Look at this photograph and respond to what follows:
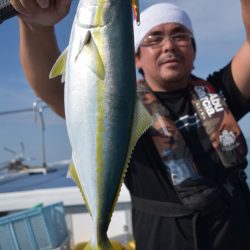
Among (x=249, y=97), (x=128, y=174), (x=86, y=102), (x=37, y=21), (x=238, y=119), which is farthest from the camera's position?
(x=238, y=119)

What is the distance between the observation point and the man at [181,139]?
2391 mm

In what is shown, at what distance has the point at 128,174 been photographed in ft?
8.49

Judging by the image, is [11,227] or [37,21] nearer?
[37,21]

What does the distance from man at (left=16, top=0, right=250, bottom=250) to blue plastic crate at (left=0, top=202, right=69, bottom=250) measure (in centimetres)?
231

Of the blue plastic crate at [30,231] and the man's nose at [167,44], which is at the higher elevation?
the man's nose at [167,44]

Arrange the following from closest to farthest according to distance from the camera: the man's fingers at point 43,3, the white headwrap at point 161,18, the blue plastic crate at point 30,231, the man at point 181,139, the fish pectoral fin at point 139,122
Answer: the fish pectoral fin at point 139,122 < the man's fingers at point 43,3 < the man at point 181,139 < the white headwrap at point 161,18 < the blue plastic crate at point 30,231

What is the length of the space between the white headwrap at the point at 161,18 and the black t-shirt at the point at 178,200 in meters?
0.51

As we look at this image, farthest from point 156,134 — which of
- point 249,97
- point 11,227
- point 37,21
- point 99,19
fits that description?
point 11,227

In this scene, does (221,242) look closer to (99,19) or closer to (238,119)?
(238,119)

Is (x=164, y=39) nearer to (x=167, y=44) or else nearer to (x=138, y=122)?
(x=167, y=44)

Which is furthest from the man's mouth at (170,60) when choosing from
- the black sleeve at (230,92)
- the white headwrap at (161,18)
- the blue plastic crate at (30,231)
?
the blue plastic crate at (30,231)

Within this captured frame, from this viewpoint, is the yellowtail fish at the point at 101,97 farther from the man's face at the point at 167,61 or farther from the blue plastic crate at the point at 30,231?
the blue plastic crate at the point at 30,231

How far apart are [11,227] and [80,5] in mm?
3549

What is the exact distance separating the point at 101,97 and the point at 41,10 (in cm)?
70
